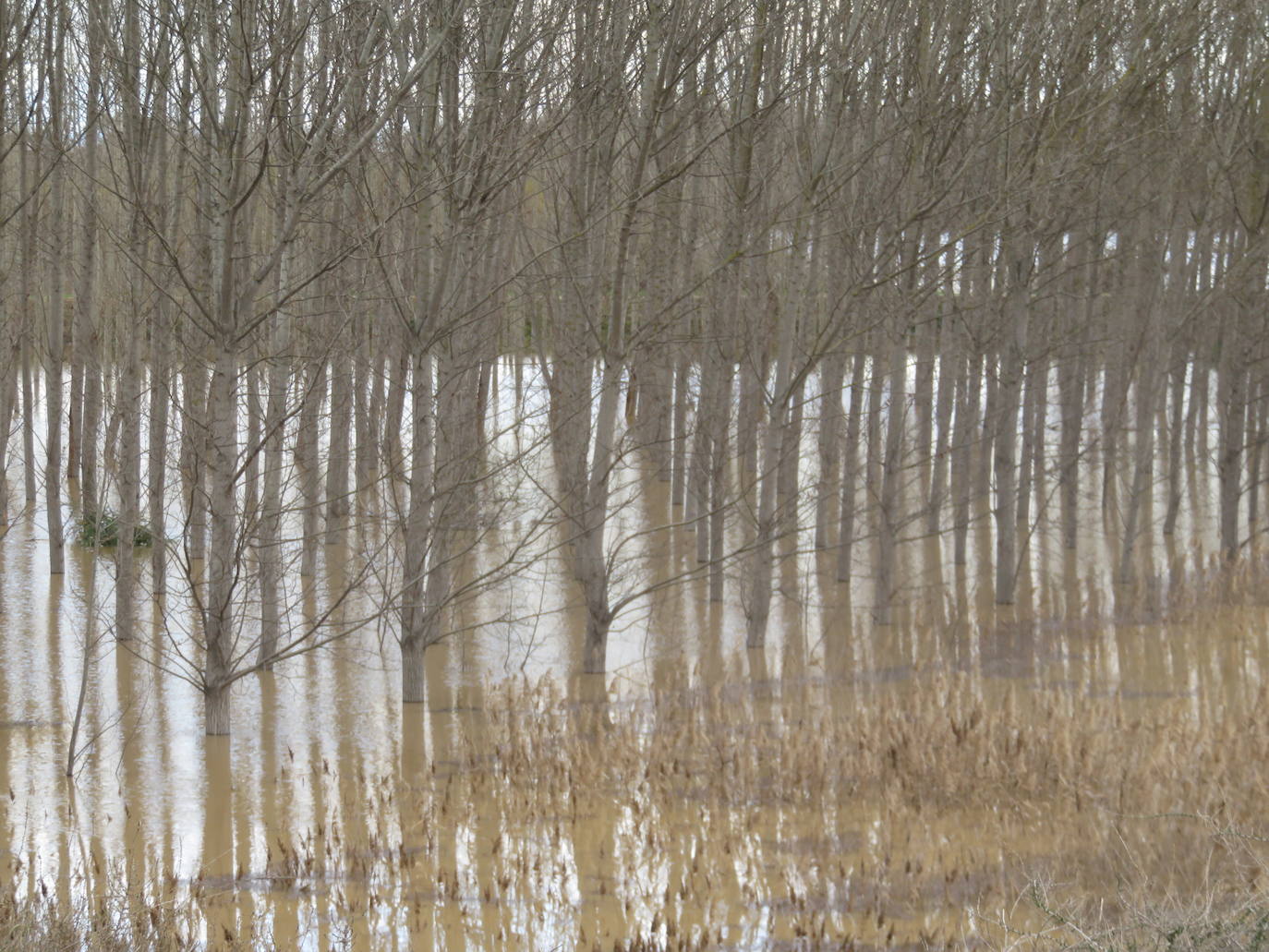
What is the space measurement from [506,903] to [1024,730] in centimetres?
341

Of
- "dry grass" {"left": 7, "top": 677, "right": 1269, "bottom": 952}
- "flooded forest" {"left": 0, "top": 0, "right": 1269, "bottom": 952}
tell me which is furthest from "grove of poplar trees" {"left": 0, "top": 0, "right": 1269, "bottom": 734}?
"dry grass" {"left": 7, "top": 677, "right": 1269, "bottom": 952}

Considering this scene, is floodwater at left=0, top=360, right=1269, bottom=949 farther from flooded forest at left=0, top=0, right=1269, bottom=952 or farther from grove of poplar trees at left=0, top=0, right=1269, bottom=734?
grove of poplar trees at left=0, top=0, right=1269, bottom=734

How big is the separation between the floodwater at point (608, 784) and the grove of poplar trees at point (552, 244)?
0.56 metres

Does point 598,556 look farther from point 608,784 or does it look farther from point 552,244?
point 608,784

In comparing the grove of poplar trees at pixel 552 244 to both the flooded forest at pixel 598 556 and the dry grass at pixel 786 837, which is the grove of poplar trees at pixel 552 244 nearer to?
the flooded forest at pixel 598 556

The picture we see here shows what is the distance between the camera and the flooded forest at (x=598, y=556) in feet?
21.7

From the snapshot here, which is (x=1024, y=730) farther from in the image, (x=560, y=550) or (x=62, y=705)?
(x=560, y=550)

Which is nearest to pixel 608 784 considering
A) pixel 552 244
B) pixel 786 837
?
pixel 786 837

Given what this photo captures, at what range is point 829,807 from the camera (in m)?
7.78

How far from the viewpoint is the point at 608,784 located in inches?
323

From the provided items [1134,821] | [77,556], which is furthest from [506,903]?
[77,556]

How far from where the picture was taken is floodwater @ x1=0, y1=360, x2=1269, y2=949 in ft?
20.7

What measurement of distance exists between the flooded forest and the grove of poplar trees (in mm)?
94

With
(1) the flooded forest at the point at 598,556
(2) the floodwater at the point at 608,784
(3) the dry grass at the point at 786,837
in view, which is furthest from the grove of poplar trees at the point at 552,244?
(3) the dry grass at the point at 786,837
